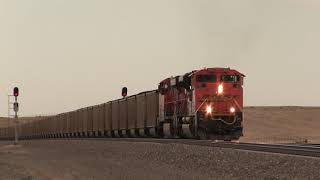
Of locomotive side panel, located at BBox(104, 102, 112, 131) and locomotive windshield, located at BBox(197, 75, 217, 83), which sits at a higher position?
locomotive windshield, located at BBox(197, 75, 217, 83)

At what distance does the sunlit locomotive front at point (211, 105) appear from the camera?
3050cm

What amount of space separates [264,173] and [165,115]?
2027 centimetres

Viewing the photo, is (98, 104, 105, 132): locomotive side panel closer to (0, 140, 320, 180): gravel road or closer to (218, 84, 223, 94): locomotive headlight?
(218, 84, 223, 94): locomotive headlight

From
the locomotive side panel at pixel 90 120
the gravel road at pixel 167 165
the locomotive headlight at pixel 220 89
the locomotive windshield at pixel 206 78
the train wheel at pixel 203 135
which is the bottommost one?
the gravel road at pixel 167 165

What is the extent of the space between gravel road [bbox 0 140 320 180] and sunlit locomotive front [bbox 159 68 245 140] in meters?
3.56

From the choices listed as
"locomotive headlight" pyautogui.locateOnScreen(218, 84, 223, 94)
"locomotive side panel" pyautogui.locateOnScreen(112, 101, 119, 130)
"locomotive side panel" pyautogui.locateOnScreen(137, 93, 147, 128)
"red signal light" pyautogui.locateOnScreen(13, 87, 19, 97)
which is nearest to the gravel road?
Result: "locomotive headlight" pyautogui.locateOnScreen(218, 84, 223, 94)

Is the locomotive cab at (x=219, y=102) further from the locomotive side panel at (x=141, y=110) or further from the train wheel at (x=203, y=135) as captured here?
the locomotive side panel at (x=141, y=110)

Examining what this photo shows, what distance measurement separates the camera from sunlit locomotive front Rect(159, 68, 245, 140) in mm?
30500

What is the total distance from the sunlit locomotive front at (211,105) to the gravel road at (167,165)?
3.56 meters

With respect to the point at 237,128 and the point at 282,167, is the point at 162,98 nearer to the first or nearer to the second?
the point at 237,128

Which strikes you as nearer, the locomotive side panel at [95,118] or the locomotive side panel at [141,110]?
the locomotive side panel at [141,110]

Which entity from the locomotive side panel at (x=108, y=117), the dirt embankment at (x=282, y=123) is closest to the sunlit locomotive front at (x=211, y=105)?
the locomotive side panel at (x=108, y=117)

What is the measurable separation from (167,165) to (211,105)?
34.5 ft

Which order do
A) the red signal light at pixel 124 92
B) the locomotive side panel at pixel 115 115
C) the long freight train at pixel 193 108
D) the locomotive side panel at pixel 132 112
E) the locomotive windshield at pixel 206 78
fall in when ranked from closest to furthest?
the long freight train at pixel 193 108 < the locomotive windshield at pixel 206 78 < the locomotive side panel at pixel 132 112 < the red signal light at pixel 124 92 < the locomotive side panel at pixel 115 115
